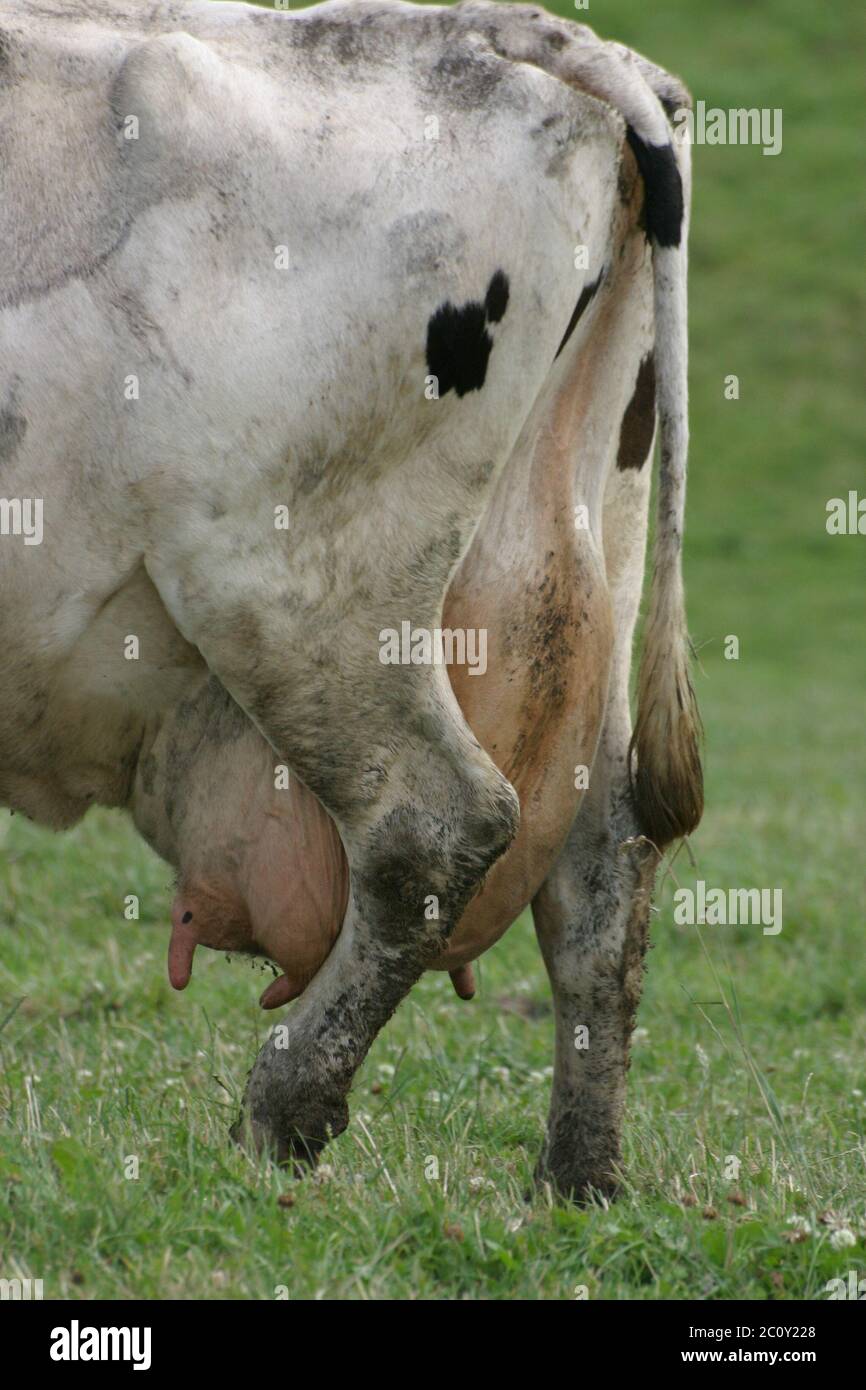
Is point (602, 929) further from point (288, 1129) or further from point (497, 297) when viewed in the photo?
point (497, 297)

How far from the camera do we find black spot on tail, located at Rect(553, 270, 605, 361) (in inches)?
157

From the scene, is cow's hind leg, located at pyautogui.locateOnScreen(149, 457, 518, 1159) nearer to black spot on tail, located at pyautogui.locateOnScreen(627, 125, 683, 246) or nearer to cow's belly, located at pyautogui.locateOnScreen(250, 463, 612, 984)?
cow's belly, located at pyautogui.locateOnScreen(250, 463, 612, 984)

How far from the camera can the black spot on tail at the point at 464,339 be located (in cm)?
371

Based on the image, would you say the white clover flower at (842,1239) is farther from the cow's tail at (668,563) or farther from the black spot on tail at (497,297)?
the black spot on tail at (497,297)

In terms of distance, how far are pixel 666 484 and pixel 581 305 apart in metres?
0.47

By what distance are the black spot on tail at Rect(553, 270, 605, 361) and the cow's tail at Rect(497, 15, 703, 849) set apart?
0.57ft

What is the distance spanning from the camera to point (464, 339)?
374 cm

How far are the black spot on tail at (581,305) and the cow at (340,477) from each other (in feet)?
0.04

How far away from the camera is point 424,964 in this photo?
3.97 metres

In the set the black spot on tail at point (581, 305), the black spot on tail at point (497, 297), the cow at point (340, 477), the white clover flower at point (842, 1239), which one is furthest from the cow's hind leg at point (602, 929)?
the white clover flower at point (842, 1239)

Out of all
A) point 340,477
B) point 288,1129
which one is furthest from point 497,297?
point 288,1129
